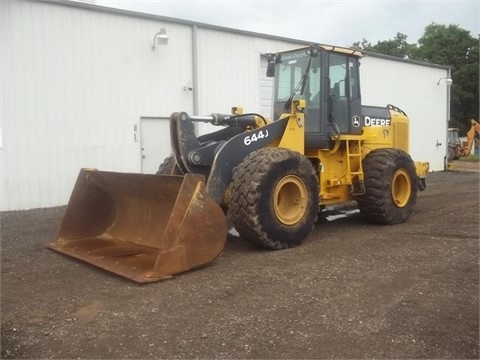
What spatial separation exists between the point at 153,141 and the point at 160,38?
8.01ft

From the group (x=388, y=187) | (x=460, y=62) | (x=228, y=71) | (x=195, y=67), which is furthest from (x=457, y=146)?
(x=388, y=187)

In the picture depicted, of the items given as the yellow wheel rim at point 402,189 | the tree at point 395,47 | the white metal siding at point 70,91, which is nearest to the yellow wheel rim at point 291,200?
the yellow wheel rim at point 402,189

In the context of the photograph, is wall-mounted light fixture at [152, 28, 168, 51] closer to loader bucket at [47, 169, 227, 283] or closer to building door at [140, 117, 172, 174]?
building door at [140, 117, 172, 174]

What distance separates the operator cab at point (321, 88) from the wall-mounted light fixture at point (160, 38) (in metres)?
4.75

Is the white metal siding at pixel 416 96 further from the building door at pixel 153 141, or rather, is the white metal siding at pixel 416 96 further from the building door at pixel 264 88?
the building door at pixel 153 141

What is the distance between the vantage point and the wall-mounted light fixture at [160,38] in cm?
1228

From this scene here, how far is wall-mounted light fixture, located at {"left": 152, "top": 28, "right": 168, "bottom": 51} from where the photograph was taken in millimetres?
12281

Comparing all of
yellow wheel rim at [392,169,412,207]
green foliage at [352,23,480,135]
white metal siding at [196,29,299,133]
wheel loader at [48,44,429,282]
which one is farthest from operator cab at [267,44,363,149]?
green foliage at [352,23,480,135]

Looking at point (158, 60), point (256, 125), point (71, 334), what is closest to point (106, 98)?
point (158, 60)

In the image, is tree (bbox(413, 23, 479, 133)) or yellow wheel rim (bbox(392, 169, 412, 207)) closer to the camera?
yellow wheel rim (bbox(392, 169, 412, 207))

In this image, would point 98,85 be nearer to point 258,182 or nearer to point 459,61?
point 258,182

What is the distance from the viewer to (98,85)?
11.7 meters

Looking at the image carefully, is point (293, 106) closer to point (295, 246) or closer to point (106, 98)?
point (295, 246)

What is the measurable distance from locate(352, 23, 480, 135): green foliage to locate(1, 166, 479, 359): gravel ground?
34417 millimetres
